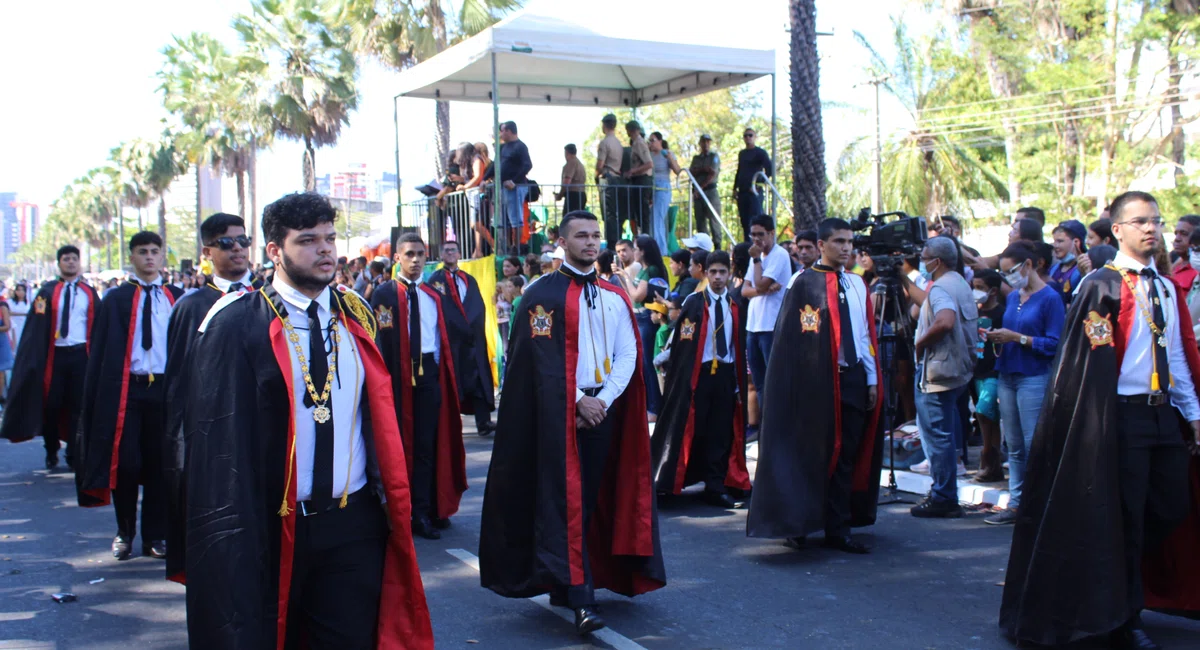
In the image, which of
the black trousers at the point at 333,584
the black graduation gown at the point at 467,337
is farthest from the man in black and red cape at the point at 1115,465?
the black graduation gown at the point at 467,337

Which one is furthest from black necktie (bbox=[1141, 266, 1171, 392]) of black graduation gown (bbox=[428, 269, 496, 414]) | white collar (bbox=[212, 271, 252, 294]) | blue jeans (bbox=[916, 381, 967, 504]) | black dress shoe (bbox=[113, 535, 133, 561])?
black dress shoe (bbox=[113, 535, 133, 561])

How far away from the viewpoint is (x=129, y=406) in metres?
→ 7.21

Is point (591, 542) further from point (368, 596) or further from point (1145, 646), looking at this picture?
point (1145, 646)

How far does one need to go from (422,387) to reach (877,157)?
29.5m

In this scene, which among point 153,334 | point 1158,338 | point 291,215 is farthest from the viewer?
point 153,334

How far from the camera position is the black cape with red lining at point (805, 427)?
6.81 m

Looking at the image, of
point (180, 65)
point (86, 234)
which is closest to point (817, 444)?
point (180, 65)

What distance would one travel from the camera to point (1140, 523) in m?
4.94

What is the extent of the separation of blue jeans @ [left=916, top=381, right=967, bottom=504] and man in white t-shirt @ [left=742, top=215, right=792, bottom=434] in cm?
174

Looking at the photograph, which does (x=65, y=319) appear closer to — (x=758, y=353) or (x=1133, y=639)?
(x=758, y=353)

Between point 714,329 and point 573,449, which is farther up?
point 714,329

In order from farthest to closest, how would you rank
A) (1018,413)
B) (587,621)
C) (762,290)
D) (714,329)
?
(762,290)
(714,329)
(1018,413)
(587,621)

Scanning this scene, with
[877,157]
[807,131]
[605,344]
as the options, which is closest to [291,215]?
[605,344]

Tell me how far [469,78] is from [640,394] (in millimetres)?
11746
